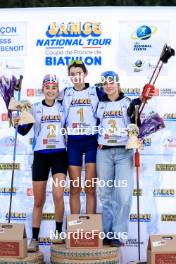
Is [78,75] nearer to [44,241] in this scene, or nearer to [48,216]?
[48,216]

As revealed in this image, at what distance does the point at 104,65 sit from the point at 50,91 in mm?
473

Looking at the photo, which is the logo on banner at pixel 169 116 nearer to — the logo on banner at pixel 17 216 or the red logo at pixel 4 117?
the red logo at pixel 4 117

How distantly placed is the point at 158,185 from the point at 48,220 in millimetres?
926

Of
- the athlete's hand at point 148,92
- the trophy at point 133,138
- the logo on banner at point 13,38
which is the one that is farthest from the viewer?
the logo on banner at point 13,38

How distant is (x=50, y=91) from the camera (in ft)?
19.2

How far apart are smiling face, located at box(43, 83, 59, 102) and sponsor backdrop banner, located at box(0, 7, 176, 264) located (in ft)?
0.18

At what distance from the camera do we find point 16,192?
591 cm

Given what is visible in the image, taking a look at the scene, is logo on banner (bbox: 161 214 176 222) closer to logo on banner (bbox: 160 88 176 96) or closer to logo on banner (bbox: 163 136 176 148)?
logo on banner (bbox: 163 136 176 148)

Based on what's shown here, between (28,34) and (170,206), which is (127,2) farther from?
(170,206)

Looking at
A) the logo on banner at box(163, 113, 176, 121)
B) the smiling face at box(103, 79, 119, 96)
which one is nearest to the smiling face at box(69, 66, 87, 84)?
the smiling face at box(103, 79, 119, 96)

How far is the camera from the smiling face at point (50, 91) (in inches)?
230

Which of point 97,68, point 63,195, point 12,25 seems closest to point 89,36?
point 97,68

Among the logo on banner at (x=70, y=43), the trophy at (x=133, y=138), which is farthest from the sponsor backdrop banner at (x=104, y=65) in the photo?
the trophy at (x=133, y=138)

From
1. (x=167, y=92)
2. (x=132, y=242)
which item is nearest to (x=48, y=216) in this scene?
(x=132, y=242)
